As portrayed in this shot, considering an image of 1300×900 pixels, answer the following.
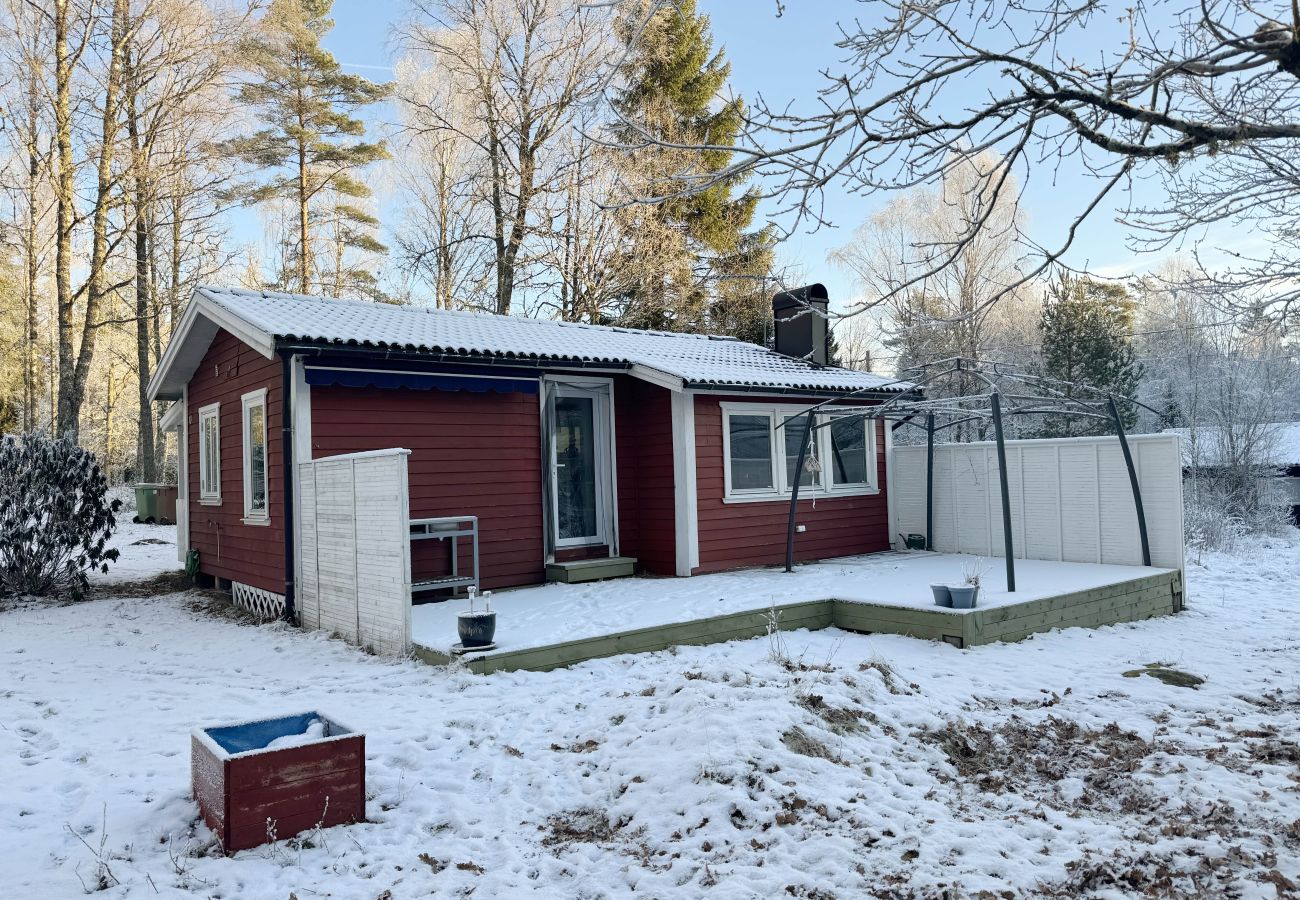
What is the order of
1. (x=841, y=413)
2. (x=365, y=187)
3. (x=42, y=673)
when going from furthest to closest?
(x=365, y=187) < (x=841, y=413) < (x=42, y=673)

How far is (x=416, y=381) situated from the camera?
8867 millimetres

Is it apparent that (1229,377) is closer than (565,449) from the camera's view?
No

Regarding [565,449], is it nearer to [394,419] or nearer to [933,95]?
[394,419]

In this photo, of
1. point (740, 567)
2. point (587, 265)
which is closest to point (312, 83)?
point (587, 265)

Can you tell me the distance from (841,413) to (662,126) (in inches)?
448

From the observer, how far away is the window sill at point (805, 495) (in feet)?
35.3

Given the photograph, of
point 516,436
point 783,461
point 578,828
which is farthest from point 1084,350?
point 578,828

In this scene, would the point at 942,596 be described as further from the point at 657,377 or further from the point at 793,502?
the point at 657,377

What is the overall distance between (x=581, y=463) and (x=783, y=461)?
8.76 ft

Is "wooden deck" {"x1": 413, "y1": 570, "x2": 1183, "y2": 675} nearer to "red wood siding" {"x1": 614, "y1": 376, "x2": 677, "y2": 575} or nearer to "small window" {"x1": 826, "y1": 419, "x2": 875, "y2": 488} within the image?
"red wood siding" {"x1": 614, "y1": 376, "x2": 677, "y2": 575}

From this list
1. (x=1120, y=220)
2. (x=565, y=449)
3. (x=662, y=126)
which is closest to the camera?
(x=1120, y=220)

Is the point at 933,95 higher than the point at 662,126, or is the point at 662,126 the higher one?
the point at 662,126

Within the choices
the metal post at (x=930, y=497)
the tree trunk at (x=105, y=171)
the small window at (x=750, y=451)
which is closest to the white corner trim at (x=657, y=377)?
the small window at (x=750, y=451)

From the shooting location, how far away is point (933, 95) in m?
4.14
